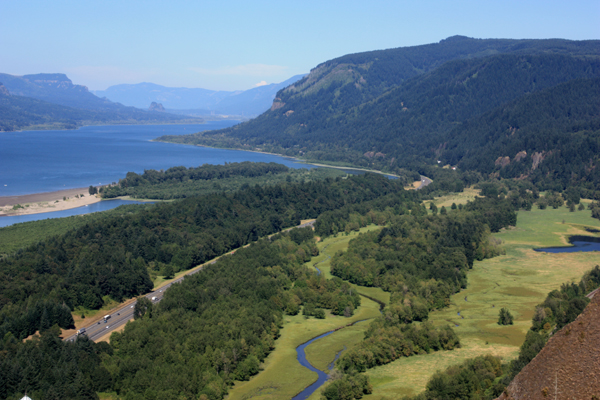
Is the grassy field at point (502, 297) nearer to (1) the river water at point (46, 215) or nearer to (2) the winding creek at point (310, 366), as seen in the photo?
(2) the winding creek at point (310, 366)

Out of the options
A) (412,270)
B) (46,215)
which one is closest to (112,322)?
(412,270)

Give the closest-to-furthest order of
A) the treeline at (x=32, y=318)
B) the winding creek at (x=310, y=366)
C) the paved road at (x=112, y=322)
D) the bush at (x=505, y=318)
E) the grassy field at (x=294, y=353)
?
the winding creek at (x=310, y=366) < the grassy field at (x=294, y=353) < the treeline at (x=32, y=318) < the paved road at (x=112, y=322) < the bush at (x=505, y=318)

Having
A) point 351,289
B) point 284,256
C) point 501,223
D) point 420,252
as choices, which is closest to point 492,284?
point 420,252

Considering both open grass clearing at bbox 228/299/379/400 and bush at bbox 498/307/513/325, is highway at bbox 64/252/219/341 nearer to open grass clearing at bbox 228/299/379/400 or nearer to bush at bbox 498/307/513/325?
open grass clearing at bbox 228/299/379/400

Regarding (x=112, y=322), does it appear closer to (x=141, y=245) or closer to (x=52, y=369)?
(x=52, y=369)

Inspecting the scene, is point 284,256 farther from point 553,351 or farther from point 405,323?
point 553,351

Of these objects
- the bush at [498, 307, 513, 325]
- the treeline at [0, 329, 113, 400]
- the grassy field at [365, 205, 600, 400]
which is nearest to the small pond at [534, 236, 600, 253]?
the grassy field at [365, 205, 600, 400]

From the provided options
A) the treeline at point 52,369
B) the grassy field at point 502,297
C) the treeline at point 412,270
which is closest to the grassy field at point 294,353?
the treeline at point 412,270
